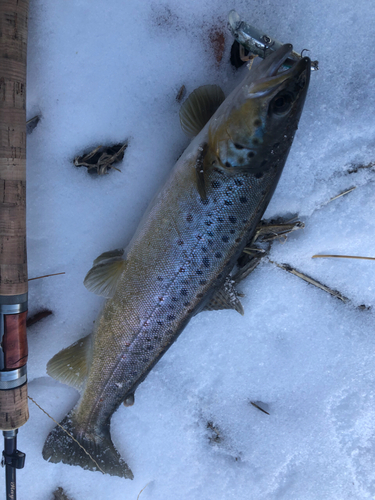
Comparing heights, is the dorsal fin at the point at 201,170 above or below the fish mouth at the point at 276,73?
below

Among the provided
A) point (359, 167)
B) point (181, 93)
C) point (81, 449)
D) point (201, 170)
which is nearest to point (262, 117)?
point (201, 170)

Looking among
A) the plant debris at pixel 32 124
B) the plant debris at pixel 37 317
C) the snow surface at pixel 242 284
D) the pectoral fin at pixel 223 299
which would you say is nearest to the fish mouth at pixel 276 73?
the snow surface at pixel 242 284

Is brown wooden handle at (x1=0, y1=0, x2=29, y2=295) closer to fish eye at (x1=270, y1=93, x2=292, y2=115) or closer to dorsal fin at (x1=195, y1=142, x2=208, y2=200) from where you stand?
dorsal fin at (x1=195, y1=142, x2=208, y2=200)

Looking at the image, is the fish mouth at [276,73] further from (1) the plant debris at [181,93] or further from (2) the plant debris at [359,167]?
(2) the plant debris at [359,167]

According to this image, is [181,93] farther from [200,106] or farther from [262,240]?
[262,240]

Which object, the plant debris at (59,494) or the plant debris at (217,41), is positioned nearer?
the plant debris at (217,41)

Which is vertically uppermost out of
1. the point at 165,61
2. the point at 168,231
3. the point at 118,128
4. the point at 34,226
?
the point at 165,61

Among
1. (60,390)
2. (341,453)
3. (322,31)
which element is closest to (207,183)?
(322,31)

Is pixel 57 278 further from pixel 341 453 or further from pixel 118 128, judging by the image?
pixel 341 453
